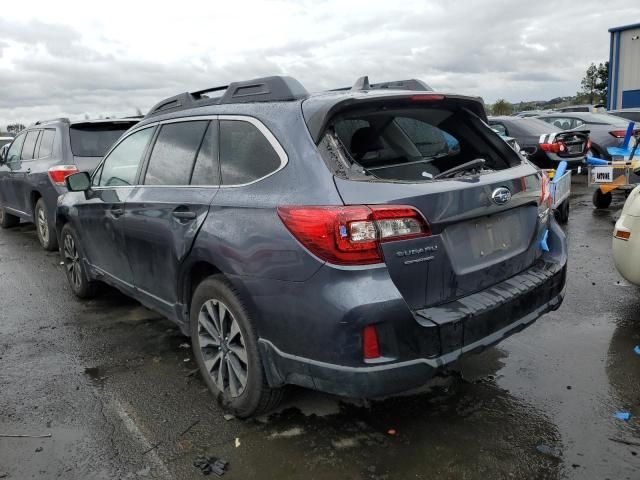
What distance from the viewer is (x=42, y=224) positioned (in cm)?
779

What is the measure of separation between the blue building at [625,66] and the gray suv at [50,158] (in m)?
21.4

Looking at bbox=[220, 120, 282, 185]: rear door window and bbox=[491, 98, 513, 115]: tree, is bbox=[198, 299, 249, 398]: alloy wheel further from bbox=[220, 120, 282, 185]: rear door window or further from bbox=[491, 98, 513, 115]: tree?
bbox=[491, 98, 513, 115]: tree

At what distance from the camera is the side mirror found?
15.2ft

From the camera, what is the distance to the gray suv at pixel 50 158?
23.2 ft

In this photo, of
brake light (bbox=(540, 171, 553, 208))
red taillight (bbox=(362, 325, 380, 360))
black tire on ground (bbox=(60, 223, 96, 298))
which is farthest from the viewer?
black tire on ground (bbox=(60, 223, 96, 298))

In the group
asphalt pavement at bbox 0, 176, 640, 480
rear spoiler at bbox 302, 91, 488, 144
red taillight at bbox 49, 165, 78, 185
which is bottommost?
asphalt pavement at bbox 0, 176, 640, 480

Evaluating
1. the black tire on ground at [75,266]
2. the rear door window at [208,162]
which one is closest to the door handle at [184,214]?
the rear door window at [208,162]

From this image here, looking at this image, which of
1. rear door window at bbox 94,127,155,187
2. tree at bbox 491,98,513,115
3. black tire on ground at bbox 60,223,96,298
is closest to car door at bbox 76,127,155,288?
rear door window at bbox 94,127,155,187

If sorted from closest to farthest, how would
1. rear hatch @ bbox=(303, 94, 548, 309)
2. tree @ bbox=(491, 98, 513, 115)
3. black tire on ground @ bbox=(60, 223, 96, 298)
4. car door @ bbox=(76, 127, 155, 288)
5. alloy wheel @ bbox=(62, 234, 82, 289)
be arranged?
rear hatch @ bbox=(303, 94, 548, 309)
car door @ bbox=(76, 127, 155, 288)
black tire on ground @ bbox=(60, 223, 96, 298)
alloy wheel @ bbox=(62, 234, 82, 289)
tree @ bbox=(491, 98, 513, 115)

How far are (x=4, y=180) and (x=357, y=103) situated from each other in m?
8.25

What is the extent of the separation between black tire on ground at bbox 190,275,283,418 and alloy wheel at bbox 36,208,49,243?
526cm

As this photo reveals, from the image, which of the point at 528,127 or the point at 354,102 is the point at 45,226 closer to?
the point at 354,102

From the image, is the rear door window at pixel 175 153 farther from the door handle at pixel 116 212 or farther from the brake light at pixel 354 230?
the brake light at pixel 354 230

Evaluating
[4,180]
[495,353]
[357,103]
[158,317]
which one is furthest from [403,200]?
[4,180]
